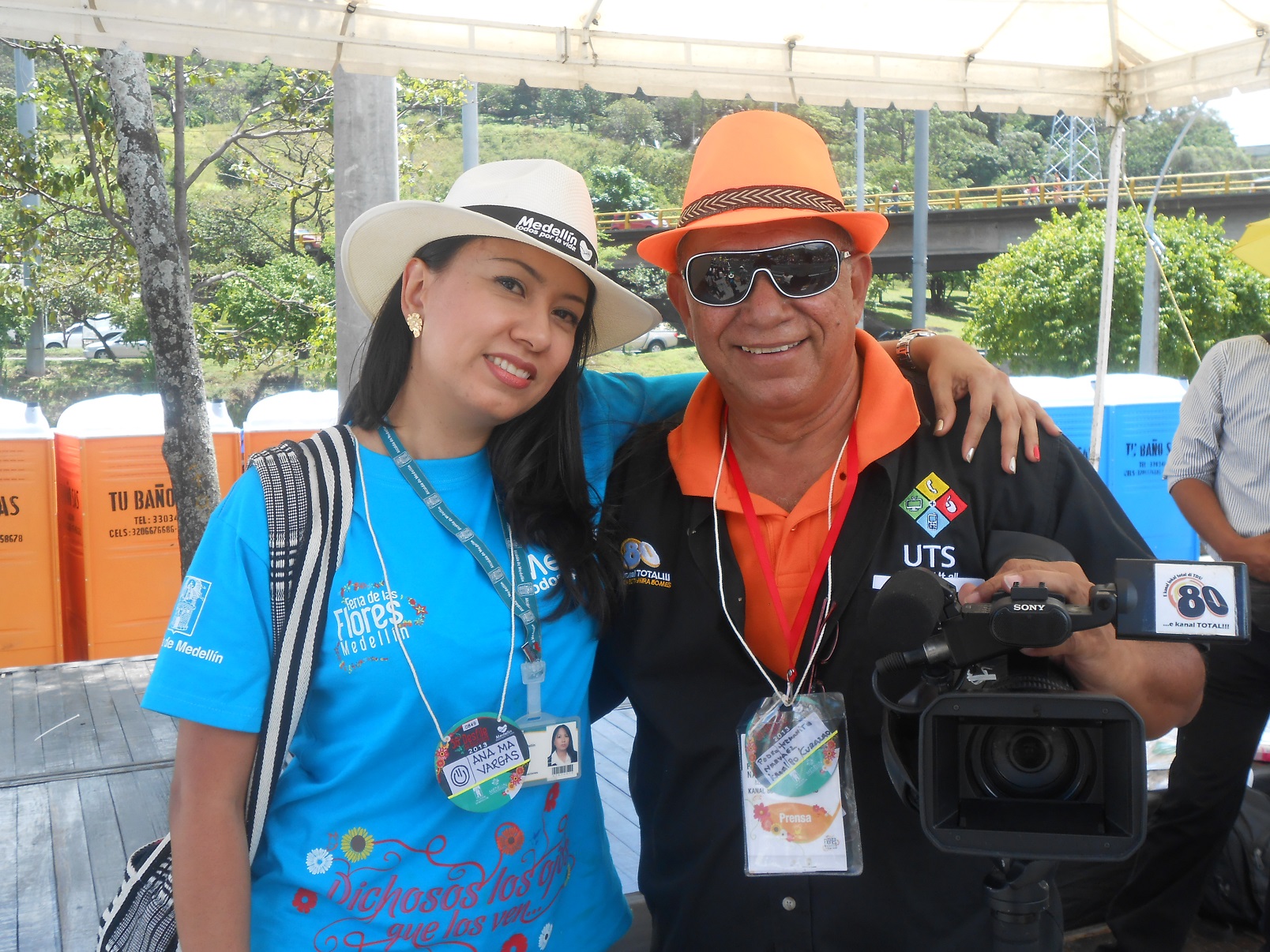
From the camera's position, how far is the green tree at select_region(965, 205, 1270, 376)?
87.0 feet

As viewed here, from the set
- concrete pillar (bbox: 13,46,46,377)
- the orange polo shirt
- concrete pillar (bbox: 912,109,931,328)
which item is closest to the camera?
the orange polo shirt

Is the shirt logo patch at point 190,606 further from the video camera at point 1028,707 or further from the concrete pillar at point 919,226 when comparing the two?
the concrete pillar at point 919,226

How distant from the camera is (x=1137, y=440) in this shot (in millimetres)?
9648

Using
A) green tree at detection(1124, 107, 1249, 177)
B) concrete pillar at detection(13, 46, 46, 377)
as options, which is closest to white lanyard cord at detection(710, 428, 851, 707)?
concrete pillar at detection(13, 46, 46, 377)

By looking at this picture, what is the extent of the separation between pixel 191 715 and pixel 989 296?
95.0 feet

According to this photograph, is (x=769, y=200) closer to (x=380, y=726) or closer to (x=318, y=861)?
(x=380, y=726)

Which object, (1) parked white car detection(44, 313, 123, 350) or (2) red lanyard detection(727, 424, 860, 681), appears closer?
(2) red lanyard detection(727, 424, 860, 681)

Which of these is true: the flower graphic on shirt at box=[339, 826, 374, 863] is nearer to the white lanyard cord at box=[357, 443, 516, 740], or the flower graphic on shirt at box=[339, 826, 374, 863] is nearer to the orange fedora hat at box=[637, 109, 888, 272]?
the white lanyard cord at box=[357, 443, 516, 740]

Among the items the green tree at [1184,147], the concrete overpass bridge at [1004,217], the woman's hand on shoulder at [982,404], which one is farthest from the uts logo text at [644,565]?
the green tree at [1184,147]

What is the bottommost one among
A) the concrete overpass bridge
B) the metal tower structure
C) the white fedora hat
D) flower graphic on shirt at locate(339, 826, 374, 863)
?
flower graphic on shirt at locate(339, 826, 374, 863)

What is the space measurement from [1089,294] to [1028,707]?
28.2 m

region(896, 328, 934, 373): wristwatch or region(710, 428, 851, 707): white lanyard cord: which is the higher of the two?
region(896, 328, 934, 373): wristwatch

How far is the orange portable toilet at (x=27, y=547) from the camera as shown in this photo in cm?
740

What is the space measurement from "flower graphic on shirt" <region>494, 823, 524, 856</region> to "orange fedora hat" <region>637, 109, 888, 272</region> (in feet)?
3.68
